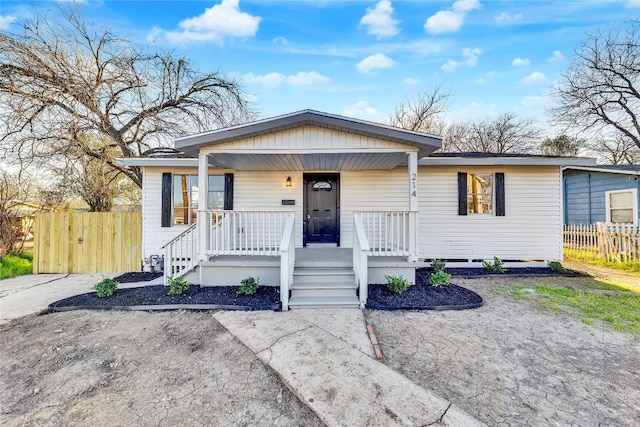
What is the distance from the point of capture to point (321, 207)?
7.16 m

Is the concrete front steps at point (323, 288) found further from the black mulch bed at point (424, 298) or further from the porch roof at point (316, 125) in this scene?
the porch roof at point (316, 125)

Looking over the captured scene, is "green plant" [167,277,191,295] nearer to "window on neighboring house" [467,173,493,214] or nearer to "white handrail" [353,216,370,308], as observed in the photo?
"white handrail" [353,216,370,308]

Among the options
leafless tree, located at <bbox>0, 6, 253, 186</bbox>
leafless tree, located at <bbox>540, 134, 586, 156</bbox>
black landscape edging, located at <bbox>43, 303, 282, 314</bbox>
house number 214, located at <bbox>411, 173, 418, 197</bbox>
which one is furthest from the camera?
leafless tree, located at <bbox>540, 134, 586, 156</bbox>

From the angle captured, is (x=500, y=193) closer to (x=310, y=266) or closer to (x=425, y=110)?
(x=310, y=266)

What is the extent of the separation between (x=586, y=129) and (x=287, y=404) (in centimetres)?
2063

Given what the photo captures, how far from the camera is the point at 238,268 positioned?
5.17 meters

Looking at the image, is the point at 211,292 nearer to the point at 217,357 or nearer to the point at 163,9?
the point at 217,357

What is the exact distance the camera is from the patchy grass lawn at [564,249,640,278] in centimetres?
703

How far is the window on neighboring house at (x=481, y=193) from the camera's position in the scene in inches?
275

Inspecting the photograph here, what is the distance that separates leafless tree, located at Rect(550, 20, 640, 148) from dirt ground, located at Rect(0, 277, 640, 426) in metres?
16.1

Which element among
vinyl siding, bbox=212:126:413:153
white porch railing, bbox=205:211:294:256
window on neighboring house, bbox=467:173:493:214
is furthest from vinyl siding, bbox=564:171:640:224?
white porch railing, bbox=205:211:294:256

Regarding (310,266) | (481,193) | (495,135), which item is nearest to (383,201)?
(481,193)

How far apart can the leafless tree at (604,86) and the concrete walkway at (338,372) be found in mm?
18130

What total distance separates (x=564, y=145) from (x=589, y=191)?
8233 mm
